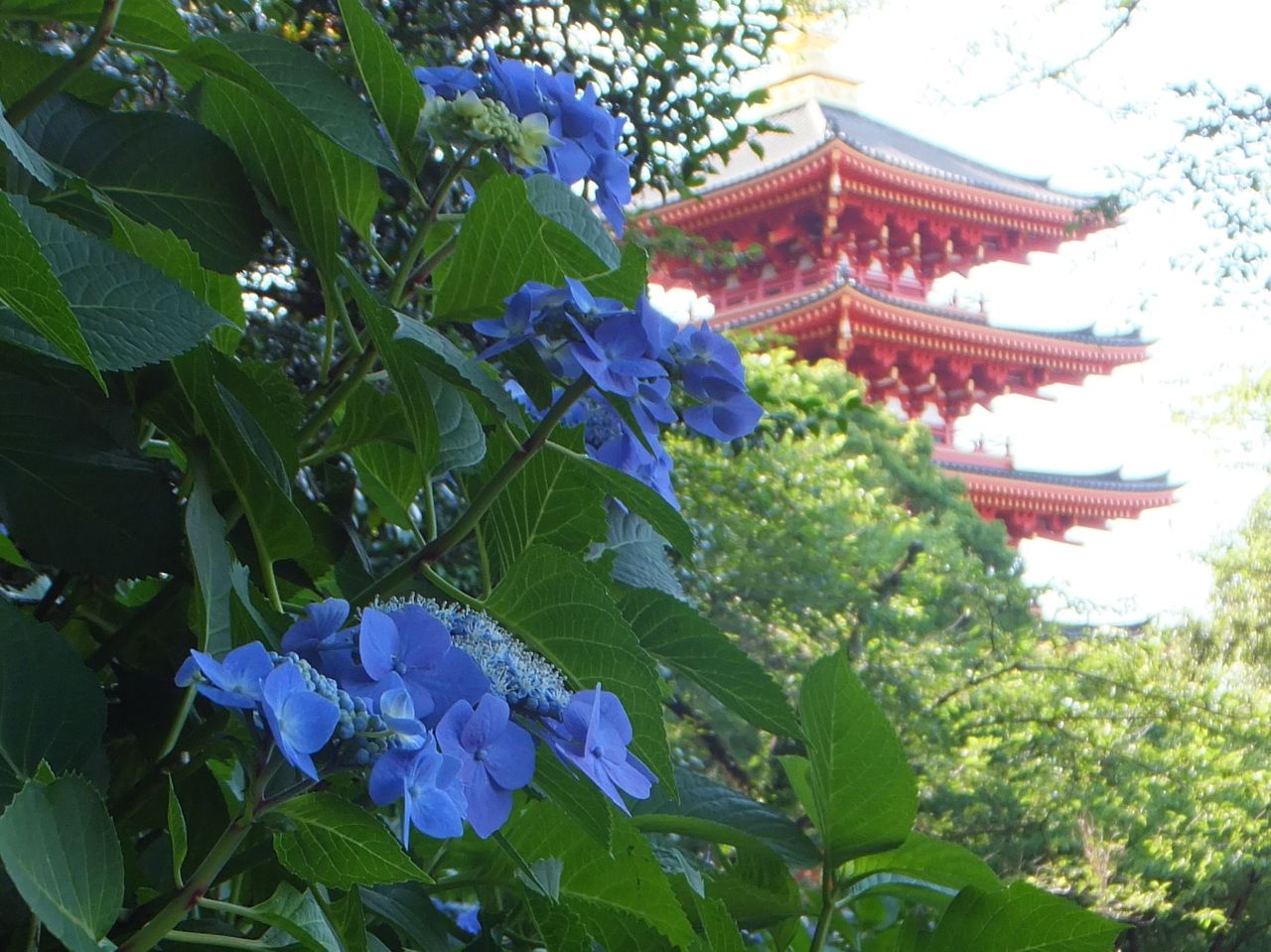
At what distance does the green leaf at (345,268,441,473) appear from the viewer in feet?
0.97

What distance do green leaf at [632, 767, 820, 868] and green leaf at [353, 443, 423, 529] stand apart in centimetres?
12

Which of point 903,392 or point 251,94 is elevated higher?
point 903,392

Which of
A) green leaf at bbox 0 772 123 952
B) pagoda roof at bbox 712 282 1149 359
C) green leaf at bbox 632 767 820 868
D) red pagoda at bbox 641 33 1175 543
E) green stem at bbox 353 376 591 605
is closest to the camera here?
green leaf at bbox 0 772 123 952

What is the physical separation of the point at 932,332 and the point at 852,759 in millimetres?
8198

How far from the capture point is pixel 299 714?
0.21m

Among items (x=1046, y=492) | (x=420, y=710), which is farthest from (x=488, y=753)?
(x=1046, y=492)

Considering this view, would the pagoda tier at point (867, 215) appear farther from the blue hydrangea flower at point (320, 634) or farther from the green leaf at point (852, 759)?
the blue hydrangea flower at point (320, 634)

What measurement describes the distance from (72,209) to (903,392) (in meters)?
8.80

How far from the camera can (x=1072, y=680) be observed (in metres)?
4.69

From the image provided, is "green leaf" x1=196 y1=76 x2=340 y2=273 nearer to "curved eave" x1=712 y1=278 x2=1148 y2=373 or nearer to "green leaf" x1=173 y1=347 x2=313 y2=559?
"green leaf" x1=173 y1=347 x2=313 y2=559

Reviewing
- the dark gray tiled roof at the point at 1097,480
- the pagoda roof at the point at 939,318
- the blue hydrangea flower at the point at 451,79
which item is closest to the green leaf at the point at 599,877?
the blue hydrangea flower at the point at 451,79

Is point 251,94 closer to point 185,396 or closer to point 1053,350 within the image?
point 185,396

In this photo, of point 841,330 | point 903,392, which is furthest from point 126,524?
point 903,392

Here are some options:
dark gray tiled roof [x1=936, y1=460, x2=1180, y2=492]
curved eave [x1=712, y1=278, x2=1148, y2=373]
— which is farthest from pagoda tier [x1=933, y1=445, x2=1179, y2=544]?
curved eave [x1=712, y1=278, x2=1148, y2=373]
